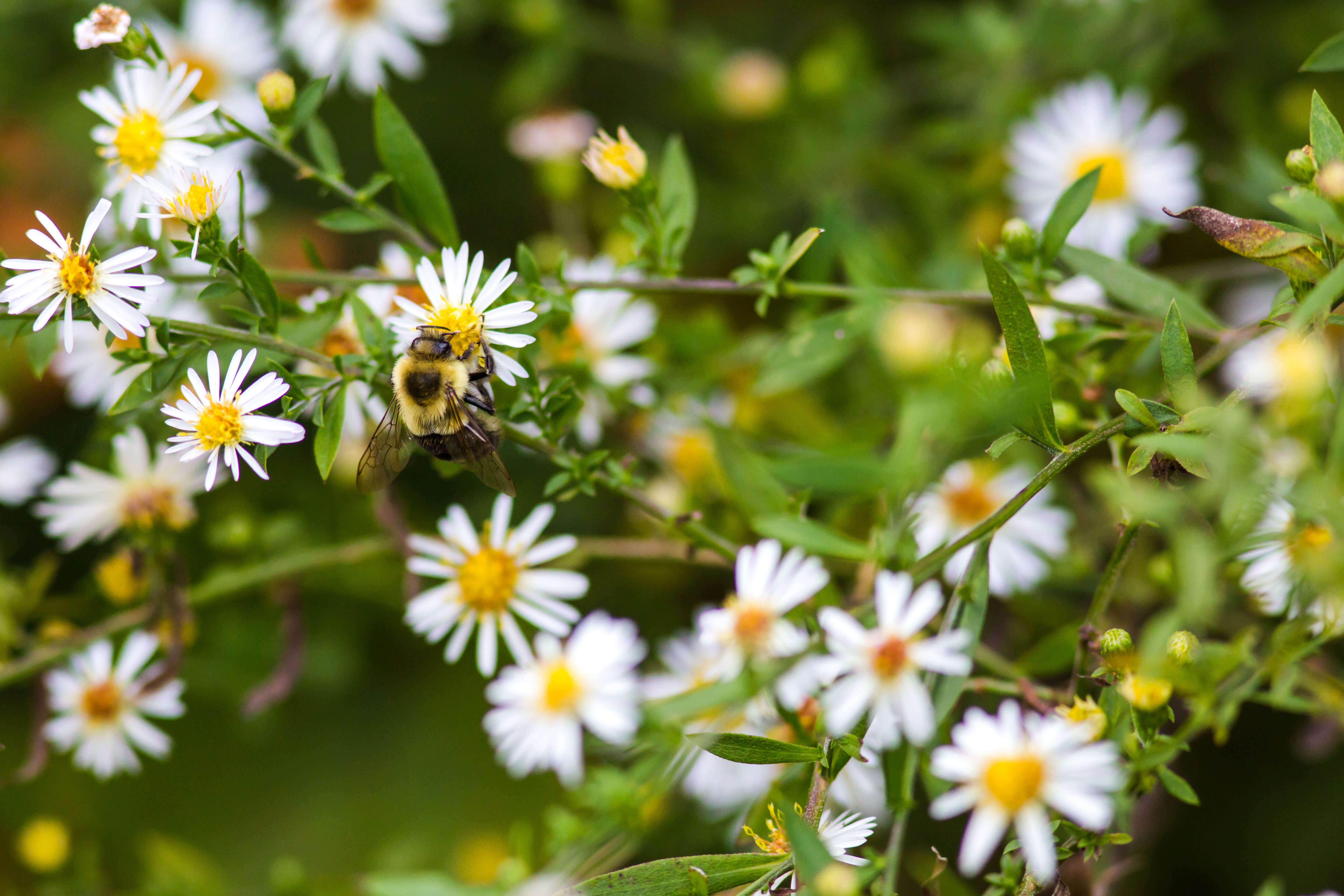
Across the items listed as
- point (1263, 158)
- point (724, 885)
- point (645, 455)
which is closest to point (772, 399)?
point (645, 455)

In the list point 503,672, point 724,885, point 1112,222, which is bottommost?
point 724,885

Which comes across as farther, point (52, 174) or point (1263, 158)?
point (52, 174)

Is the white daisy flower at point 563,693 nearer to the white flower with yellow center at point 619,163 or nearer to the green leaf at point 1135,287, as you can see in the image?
the white flower with yellow center at point 619,163

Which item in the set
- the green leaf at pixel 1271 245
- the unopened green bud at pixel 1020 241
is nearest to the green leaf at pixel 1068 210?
the unopened green bud at pixel 1020 241

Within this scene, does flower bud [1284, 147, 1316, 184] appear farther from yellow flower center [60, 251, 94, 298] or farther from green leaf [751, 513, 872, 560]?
yellow flower center [60, 251, 94, 298]

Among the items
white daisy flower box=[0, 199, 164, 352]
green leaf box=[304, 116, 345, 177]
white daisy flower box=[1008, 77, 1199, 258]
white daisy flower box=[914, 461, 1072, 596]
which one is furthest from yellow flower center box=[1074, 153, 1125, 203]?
white daisy flower box=[0, 199, 164, 352]

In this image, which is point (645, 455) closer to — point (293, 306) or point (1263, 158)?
point (293, 306)
